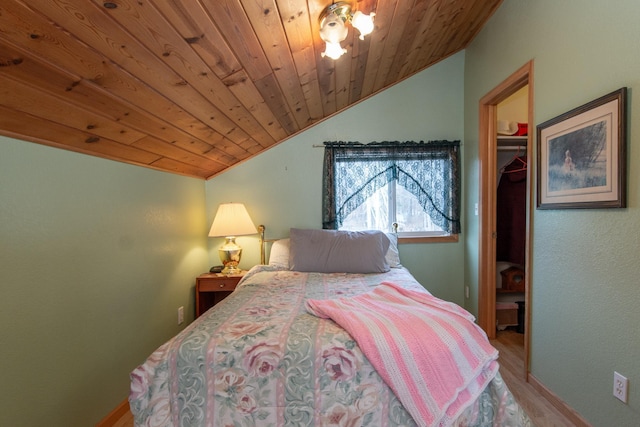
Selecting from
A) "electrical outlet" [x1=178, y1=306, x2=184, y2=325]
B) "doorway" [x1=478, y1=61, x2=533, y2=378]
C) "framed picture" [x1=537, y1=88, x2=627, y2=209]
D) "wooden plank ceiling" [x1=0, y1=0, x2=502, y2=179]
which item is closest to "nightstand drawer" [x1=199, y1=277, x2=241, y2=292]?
"electrical outlet" [x1=178, y1=306, x2=184, y2=325]

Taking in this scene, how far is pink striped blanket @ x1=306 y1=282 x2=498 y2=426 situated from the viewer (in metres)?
1.07

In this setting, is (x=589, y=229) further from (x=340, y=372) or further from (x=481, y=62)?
(x=481, y=62)

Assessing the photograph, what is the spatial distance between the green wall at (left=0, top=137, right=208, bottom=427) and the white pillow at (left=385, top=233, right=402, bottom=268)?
73.0 inches

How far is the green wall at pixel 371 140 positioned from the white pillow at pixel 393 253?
233 millimetres

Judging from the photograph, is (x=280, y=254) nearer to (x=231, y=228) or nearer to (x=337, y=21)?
(x=231, y=228)

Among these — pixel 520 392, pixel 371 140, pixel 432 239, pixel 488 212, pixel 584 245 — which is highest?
pixel 371 140

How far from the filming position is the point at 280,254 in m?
2.68

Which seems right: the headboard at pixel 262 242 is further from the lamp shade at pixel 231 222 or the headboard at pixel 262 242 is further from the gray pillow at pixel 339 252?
the gray pillow at pixel 339 252

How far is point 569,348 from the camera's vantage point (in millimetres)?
1599

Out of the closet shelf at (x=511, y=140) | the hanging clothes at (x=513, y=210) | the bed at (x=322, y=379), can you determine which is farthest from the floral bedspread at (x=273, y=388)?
the closet shelf at (x=511, y=140)

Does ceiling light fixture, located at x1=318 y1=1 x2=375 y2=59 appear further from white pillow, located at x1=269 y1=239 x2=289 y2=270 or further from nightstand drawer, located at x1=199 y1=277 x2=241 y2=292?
nightstand drawer, located at x1=199 y1=277 x2=241 y2=292

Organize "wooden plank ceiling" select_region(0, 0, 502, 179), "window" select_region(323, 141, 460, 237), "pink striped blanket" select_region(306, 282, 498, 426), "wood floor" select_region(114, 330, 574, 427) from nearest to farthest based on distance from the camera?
"wooden plank ceiling" select_region(0, 0, 502, 179), "pink striped blanket" select_region(306, 282, 498, 426), "wood floor" select_region(114, 330, 574, 427), "window" select_region(323, 141, 460, 237)

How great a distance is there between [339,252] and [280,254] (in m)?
0.59

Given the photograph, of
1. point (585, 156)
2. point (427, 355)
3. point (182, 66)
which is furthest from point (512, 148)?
point (182, 66)
